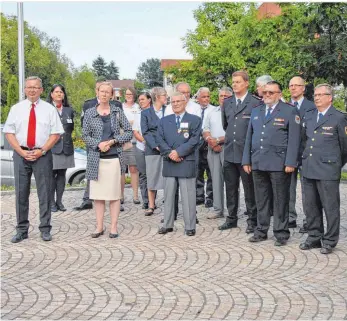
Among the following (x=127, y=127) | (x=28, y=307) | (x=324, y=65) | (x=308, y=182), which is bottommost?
(x=28, y=307)

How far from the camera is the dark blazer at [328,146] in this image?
720cm

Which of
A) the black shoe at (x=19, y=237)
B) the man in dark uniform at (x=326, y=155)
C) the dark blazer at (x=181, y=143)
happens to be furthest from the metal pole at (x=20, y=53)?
the man in dark uniform at (x=326, y=155)

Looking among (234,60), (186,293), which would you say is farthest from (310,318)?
(234,60)

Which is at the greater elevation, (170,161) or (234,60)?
(234,60)

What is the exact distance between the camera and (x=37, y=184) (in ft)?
26.8

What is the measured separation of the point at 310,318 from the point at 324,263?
187cm

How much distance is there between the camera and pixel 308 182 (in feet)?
24.6

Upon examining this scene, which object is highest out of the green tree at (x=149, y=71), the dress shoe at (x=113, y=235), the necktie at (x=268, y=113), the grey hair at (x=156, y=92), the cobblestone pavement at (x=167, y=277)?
the green tree at (x=149, y=71)

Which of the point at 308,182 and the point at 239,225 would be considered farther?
the point at 239,225

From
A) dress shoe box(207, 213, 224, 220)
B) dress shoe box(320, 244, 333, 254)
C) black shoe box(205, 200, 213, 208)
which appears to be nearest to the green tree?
black shoe box(205, 200, 213, 208)

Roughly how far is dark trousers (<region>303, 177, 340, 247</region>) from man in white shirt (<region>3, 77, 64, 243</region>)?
334cm

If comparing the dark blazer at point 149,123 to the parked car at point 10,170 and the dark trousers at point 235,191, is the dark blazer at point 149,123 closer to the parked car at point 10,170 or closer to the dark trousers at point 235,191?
the dark trousers at point 235,191

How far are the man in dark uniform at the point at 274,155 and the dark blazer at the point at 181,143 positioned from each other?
0.87 m

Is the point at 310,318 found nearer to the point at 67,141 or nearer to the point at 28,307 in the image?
the point at 28,307
